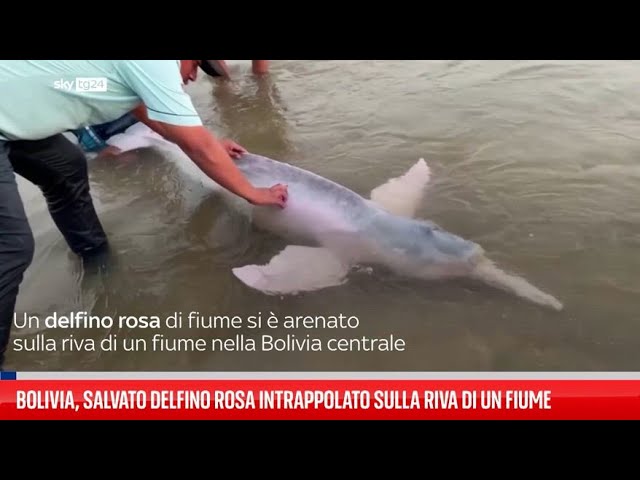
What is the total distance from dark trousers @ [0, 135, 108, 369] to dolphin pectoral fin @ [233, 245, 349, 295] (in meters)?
1.44

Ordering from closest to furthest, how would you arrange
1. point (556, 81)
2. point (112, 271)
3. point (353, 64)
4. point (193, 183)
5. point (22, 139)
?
point (22, 139), point (112, 271), point (193, 183), point (556, 81), point (353, 64)

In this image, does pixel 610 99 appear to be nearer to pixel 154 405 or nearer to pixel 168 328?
pixel 168 328

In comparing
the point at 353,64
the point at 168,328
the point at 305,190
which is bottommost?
the point at 168,328

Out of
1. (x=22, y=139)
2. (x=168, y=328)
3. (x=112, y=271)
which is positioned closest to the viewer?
(x=22, y=139)

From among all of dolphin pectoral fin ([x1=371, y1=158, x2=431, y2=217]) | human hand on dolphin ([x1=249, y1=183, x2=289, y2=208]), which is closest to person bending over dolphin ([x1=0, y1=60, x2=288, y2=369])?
human hand on dolphin ([x1=249, y1=183, x2=289, y2=208])

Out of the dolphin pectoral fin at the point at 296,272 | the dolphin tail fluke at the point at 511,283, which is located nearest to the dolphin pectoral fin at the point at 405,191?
the dolphin pectoral fin at the point at 296,272

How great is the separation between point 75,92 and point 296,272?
2.16 metres

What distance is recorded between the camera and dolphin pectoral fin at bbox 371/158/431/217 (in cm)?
551

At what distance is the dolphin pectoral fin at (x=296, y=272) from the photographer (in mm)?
4672

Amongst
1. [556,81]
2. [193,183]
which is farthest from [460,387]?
[556,81]

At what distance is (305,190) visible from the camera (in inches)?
211

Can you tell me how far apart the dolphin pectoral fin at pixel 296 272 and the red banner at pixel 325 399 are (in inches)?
46.1

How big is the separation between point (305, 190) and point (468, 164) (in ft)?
6.72

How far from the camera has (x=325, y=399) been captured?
3451 mm
